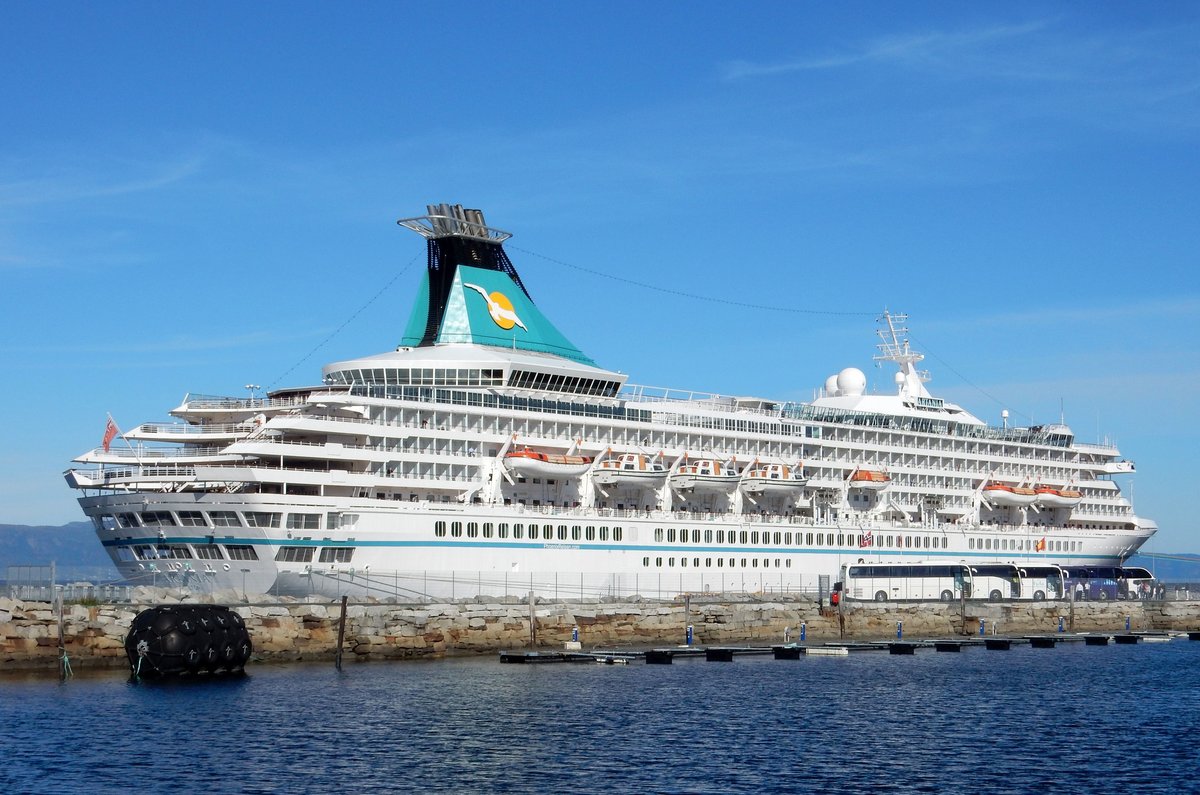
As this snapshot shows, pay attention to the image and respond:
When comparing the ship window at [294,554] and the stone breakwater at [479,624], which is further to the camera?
the ship window at [294,554]

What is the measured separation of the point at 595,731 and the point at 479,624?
20.5m

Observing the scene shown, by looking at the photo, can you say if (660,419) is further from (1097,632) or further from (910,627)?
(1097,632)

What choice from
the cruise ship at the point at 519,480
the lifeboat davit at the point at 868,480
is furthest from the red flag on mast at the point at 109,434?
the lifeboat davit at the point at 868,480

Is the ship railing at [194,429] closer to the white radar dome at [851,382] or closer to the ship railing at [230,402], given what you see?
the ship railing at [230,402]

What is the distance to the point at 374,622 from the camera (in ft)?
191

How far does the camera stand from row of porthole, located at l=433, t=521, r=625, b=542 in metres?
67.1

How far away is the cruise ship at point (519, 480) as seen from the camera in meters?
63.2

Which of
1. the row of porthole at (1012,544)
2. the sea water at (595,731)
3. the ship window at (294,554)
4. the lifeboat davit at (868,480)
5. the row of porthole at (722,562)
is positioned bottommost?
the sea water at (595,731)

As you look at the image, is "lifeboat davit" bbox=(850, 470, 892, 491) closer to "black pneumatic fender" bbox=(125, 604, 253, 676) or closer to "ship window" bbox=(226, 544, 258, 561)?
"ship window" bbox=(226, 544, 258, 561)

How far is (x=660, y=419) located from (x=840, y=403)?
2019 cm

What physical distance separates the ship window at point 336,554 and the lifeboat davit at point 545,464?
1087cm

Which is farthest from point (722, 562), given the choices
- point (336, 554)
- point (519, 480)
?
point (336, 554)

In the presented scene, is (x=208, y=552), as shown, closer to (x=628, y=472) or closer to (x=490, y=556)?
(x=490, y=556)

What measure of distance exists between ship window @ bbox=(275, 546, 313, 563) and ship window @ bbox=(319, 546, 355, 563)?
0.65 m
